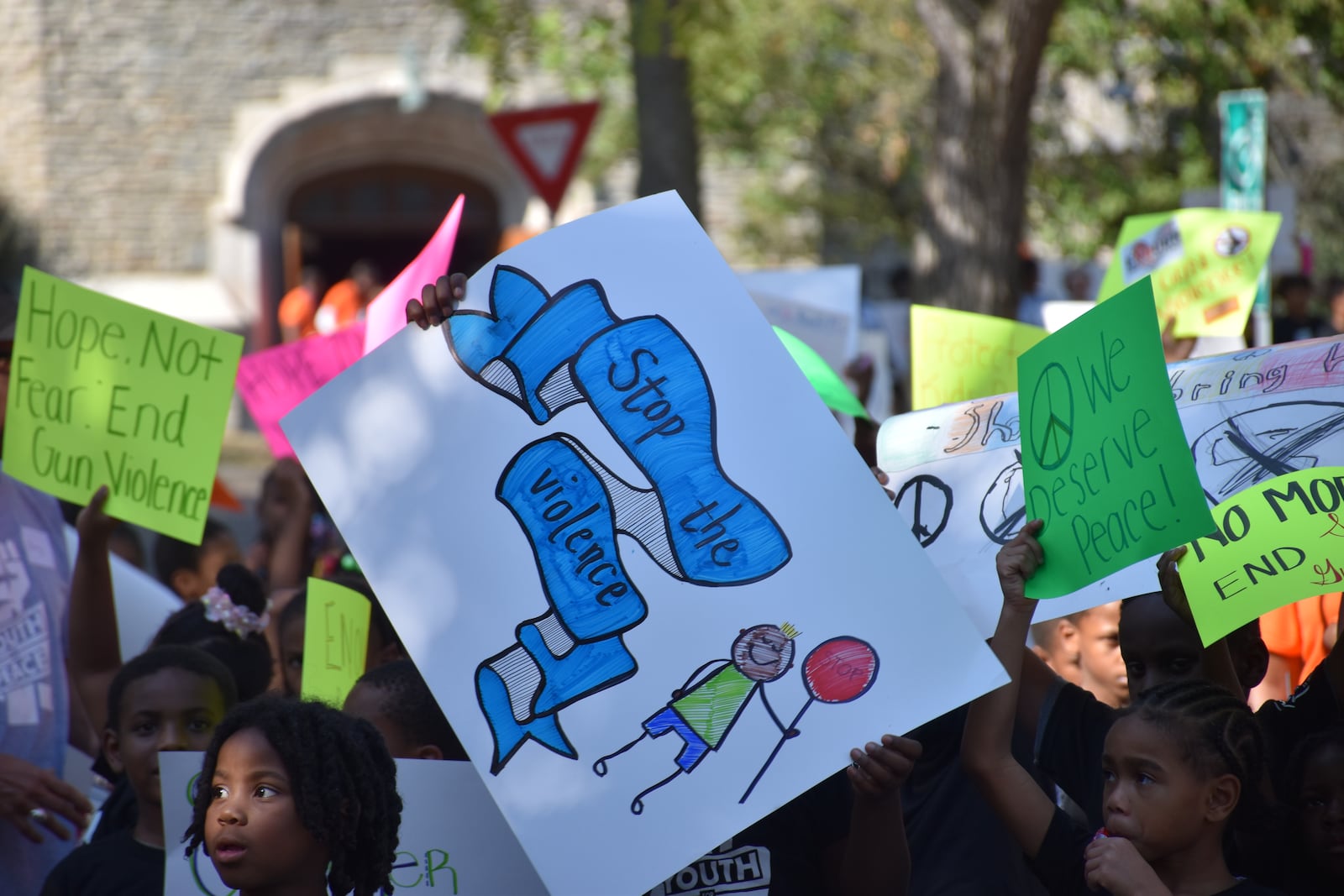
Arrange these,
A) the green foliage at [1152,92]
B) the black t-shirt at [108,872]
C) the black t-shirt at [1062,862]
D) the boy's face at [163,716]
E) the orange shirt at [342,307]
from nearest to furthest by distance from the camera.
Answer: the black t-shirt at [1062,862] → the black t-shirt at [108,872] → the boy's face at [163,716] → the green foliage at [1152,92] → the orange shirt at [342,307]

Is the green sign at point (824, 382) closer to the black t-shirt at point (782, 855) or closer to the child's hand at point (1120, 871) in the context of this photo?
the black t-shirt at point (782, 855)

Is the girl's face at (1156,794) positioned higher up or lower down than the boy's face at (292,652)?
lower down

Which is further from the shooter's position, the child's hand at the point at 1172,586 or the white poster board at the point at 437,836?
the child's hand at the point at 1172,586

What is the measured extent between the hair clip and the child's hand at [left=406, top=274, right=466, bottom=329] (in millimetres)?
1259

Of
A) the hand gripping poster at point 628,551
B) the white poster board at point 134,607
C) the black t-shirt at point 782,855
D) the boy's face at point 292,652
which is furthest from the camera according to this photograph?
the white poster board at point 134,607

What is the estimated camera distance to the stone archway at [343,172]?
16.8 m

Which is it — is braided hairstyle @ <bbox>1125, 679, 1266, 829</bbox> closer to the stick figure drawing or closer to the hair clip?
the stick figure drawing

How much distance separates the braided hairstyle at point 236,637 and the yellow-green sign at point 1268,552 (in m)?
2.00

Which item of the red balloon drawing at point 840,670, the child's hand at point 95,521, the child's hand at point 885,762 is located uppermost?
the child's hand at point 95,521

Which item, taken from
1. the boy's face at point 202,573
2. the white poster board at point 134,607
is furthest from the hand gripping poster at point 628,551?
the boy's face at point 202,573

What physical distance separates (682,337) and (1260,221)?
9.99ft

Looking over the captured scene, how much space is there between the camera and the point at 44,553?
3.34m

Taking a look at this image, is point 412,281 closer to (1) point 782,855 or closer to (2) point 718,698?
(2) point 718,698

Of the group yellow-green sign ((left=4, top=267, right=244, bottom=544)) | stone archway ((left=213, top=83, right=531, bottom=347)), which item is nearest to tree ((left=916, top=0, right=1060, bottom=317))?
yellow-green sign ((left=4, top=267, right=244, bottom=544))
